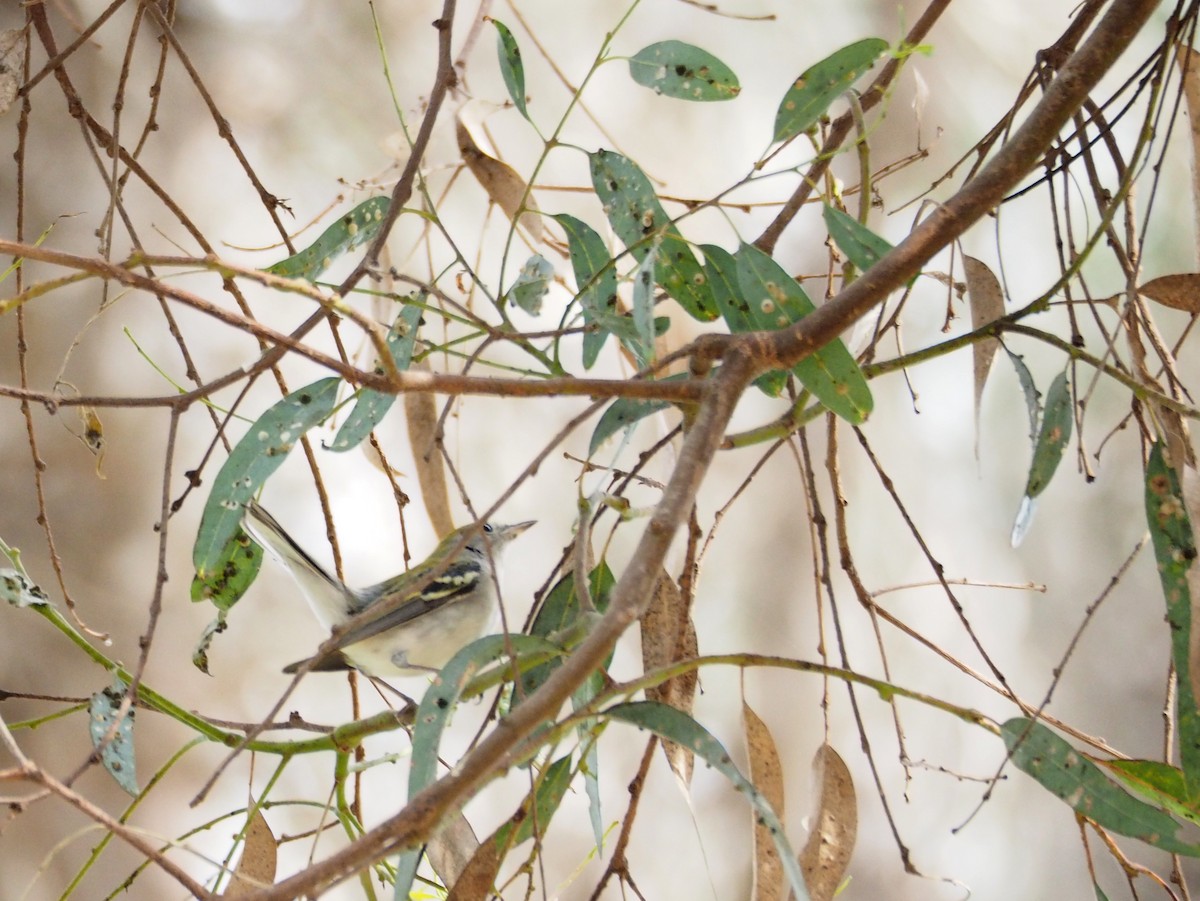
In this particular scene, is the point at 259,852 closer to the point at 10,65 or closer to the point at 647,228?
the point at 647,228

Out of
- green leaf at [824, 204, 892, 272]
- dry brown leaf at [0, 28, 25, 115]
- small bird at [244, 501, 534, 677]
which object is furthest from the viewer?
small bird at [244, 501, 534, 677]

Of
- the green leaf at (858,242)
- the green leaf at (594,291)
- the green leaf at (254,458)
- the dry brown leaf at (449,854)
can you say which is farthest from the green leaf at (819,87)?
the dry brown leaf at (449,854)

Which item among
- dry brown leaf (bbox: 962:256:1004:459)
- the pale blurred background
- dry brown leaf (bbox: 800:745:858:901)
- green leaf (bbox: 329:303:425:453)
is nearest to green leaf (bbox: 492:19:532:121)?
green leaf (bbox: 329:303:425:453)

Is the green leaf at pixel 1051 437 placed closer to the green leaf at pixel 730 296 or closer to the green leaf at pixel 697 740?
the green leaf at pixel 730 296

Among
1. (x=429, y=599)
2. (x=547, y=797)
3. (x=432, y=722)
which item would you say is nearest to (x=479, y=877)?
(x=547, y=797)

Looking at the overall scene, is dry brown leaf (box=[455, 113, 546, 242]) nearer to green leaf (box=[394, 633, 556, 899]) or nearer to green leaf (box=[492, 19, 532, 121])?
green leaf (box=[492, 19, 532, 121])
